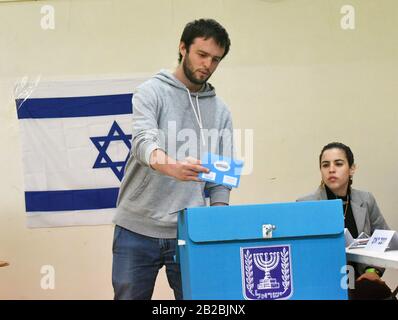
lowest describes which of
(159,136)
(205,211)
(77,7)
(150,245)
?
(150,245)

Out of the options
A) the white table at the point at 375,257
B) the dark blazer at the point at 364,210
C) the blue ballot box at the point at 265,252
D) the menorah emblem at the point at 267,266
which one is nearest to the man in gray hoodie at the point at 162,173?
the blue ballot box at the point at 265,252

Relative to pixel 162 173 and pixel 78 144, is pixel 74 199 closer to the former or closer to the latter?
pixel 78 144

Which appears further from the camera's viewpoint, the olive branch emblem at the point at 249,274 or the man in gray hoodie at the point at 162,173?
the man in gray hoodie at the point at 162,173

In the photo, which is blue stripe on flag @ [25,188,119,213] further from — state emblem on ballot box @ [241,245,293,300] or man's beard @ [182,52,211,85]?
state emblem on ballot box @ [241,245,293,300]

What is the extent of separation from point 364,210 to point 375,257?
3.12 ft

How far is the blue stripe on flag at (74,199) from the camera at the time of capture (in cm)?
385

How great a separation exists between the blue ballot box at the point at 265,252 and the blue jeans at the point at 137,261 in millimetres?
242

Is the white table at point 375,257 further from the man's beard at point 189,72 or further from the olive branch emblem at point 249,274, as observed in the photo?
the man's beard at point 189,72

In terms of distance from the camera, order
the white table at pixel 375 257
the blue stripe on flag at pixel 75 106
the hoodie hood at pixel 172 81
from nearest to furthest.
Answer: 1. the white table at pixel 375 257
2. the hoodie hood at pixel 172 81
3. the blue stripe on flag at pixel 75 106

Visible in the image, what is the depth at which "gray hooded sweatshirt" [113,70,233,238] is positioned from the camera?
2.00 m

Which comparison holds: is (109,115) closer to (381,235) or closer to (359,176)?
(359,176)

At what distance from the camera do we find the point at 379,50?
3.88 m
